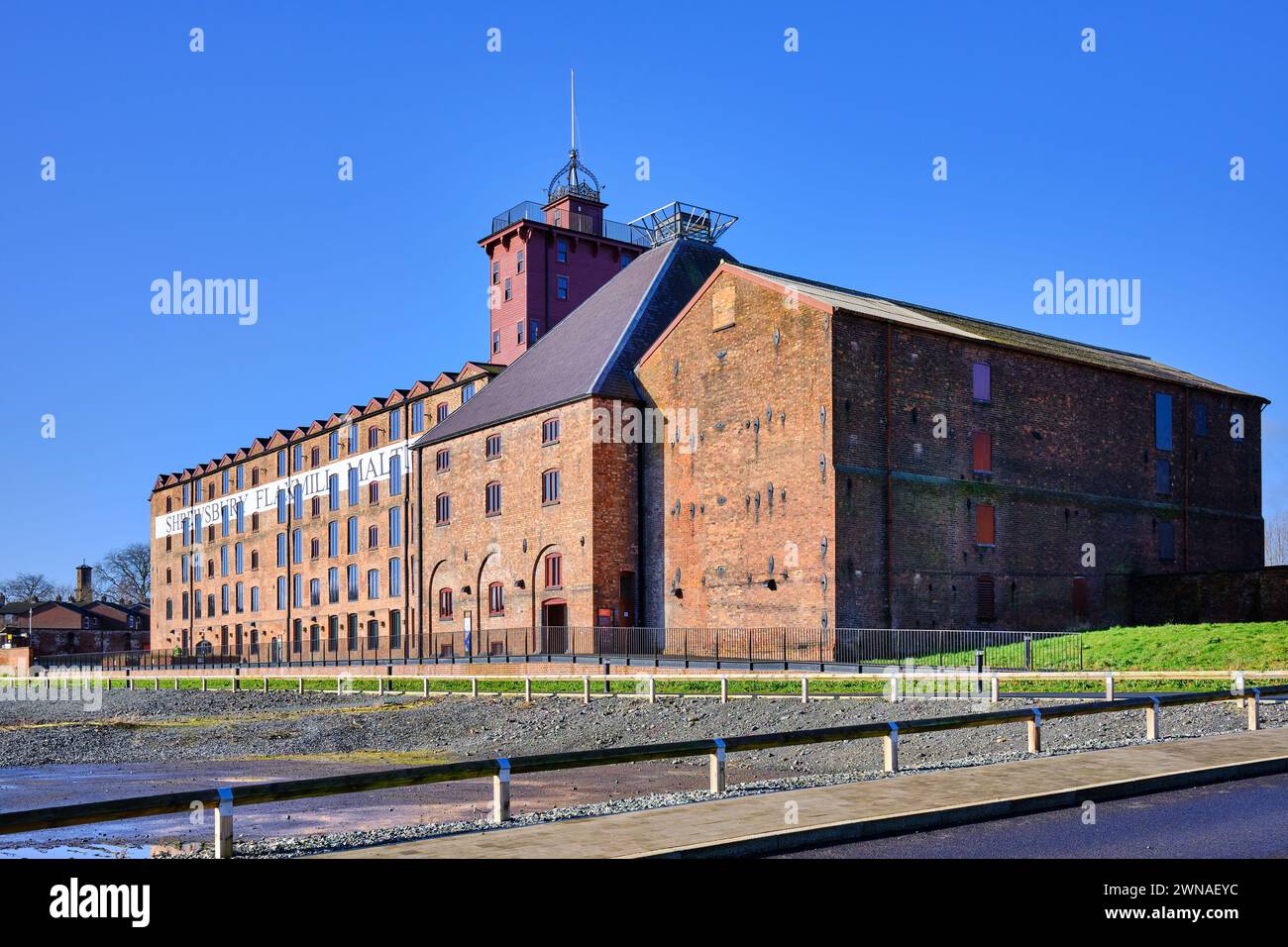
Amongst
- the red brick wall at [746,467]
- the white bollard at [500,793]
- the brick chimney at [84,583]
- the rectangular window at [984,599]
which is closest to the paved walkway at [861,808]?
the white bollard at [500,793]

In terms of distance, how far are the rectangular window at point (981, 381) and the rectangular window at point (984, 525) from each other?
357 cm

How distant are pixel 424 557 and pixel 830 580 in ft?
72.2

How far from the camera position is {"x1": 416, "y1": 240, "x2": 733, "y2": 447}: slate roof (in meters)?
44.8

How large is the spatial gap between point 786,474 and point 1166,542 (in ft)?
53.9

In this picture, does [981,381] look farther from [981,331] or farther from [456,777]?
A: [456,777]

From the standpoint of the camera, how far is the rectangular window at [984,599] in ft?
127

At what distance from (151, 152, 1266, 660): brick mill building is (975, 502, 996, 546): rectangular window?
10 centimetres

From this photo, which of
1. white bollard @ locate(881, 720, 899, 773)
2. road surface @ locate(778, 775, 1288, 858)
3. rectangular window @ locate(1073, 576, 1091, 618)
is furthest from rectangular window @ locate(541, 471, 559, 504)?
road surface @ locate(778, 775, 1288, 858)

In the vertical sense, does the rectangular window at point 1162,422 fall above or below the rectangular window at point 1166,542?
above

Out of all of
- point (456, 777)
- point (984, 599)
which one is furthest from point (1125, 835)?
point (984, 599)

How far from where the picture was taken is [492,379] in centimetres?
5353

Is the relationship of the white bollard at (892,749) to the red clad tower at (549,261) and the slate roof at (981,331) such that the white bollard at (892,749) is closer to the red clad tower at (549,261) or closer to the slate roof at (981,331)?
the slate roof at (981,331)

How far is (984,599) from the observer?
39.0 meters
